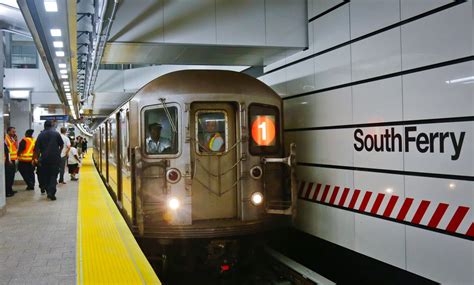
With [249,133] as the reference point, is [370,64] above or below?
above

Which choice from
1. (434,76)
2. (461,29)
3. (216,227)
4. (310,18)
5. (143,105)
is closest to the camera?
(461,29)

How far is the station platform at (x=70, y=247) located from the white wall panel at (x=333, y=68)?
364 cm

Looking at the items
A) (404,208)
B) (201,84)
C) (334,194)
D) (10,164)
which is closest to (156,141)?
(201,84)

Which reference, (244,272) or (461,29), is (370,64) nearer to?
(461,29)

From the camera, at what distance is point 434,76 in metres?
4.62

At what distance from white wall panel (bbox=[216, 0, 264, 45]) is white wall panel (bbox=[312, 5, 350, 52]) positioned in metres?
0.95

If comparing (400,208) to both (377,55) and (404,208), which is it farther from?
(377,55)

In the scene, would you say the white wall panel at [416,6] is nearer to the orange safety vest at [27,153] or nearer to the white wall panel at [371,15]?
the white wall panel at [371,15]

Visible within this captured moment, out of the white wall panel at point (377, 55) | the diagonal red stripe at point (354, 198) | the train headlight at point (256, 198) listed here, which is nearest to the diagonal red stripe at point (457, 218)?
the diagonal red stripe at point (354, 198)

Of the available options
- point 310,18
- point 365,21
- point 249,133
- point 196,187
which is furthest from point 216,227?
point 310,18

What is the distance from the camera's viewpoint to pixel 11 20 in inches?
282

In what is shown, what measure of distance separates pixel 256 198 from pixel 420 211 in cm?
205

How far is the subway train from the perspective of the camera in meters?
5.55

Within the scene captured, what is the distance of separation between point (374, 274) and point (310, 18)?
4170mm
